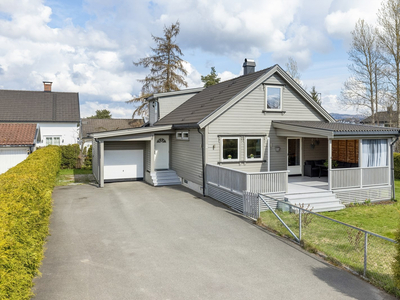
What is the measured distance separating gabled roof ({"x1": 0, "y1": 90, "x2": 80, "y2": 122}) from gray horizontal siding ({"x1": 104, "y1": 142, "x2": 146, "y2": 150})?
56.1 feet

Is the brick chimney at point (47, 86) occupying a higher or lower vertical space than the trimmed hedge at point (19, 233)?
higher

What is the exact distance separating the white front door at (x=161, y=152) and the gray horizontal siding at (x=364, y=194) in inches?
392

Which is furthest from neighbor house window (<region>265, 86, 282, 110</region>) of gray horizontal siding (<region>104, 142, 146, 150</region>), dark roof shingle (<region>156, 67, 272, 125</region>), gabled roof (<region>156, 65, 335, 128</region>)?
gray horizontal siding (<region>104, 142, 146, 150</region>)

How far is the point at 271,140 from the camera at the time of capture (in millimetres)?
15750

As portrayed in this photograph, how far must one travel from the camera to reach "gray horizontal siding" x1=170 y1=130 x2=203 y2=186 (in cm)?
1523

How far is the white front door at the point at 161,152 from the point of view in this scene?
61.8 ft

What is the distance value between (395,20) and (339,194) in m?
19.8

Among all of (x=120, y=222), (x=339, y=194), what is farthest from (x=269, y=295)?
(x=339, y=194)

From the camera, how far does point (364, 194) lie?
44.2ft

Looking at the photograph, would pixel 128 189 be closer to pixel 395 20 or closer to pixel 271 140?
pixel 271 140

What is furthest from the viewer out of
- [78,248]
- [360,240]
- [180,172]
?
[180,172]

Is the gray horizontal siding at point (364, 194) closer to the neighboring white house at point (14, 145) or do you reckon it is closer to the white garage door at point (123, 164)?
the white garage door at point (123, 164)

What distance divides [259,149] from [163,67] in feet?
72.1

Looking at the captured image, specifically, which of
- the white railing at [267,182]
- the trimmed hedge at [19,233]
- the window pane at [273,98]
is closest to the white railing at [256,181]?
the white railing at [267,182]
